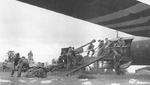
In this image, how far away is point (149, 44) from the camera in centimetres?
1684

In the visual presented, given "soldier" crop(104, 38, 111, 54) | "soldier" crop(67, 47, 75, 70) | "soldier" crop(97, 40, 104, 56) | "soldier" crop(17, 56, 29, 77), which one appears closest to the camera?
"soldier" crop(17, 56, 29, 77)

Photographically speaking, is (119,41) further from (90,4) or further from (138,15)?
(90,4)

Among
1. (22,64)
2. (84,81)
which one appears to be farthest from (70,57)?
(84,81)

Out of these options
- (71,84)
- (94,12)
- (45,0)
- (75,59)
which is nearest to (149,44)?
(75,59)

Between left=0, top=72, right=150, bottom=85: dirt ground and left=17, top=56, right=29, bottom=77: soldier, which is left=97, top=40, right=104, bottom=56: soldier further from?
left=0, top=72, right=150, bottom=85: dirt ground

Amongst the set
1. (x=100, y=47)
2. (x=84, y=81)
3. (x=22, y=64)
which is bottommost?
(x=84, y=81)

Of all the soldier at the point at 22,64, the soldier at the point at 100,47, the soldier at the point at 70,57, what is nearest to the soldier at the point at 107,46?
the soldier at the point at 100,47

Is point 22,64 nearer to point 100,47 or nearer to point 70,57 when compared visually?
point 70,57

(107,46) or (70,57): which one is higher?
(107,46)

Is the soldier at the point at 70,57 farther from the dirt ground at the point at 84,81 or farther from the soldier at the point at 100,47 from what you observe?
the dirt ground at the point at 84,81

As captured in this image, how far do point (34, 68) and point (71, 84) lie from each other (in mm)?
5409

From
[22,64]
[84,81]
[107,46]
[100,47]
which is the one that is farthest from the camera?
[100,47]

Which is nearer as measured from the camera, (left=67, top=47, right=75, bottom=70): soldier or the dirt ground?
the dirt ground

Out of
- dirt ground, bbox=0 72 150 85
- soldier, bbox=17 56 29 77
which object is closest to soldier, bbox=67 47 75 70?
soldier, bbox=17 56 29 77
